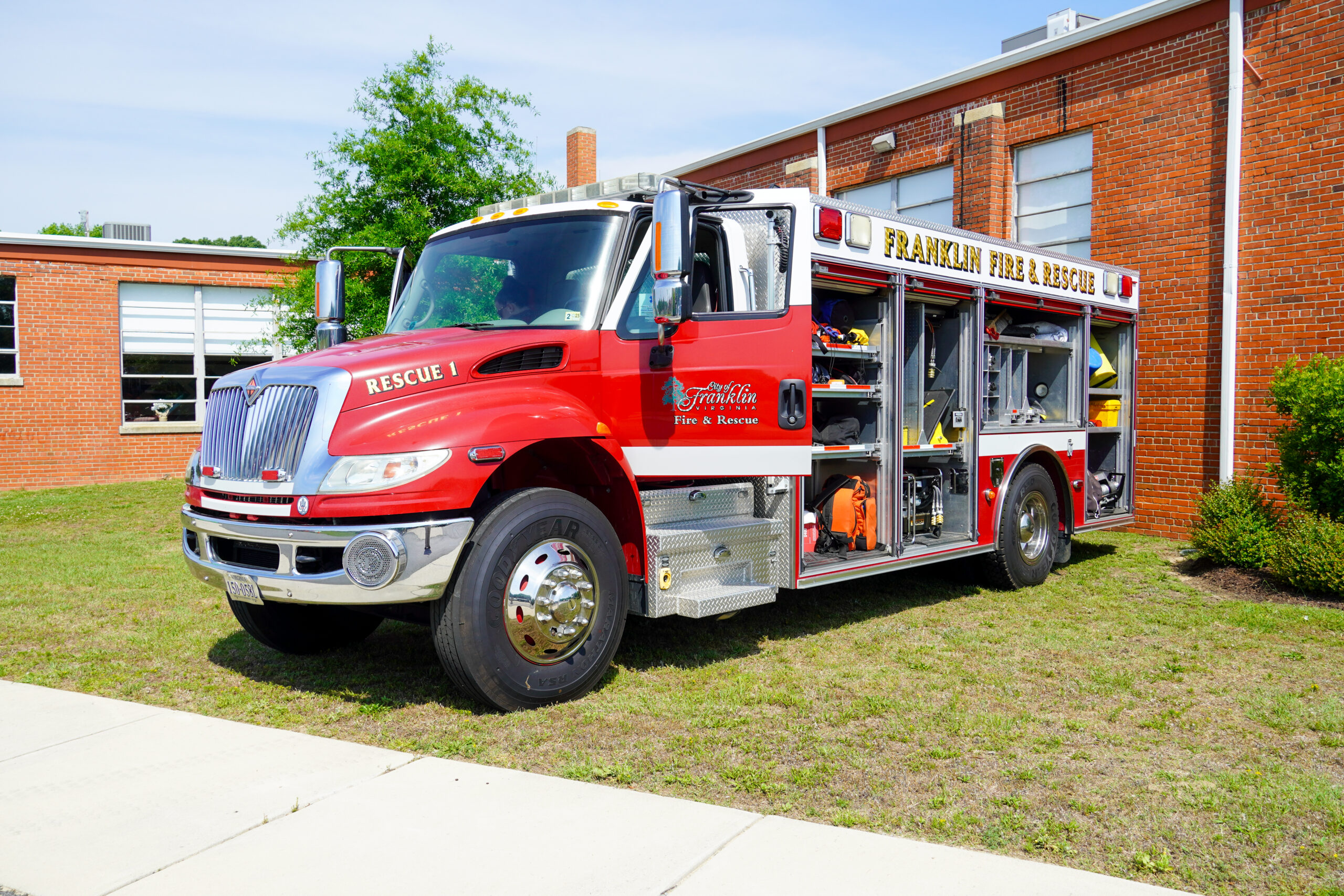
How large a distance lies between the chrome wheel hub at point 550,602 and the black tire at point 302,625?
1372 mm

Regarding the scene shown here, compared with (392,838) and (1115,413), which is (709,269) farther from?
(1115,413)

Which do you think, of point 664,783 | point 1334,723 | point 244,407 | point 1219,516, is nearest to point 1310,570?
point 1219,516

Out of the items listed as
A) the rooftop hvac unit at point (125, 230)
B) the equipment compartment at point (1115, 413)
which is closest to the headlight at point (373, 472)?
the equipment compartment at point (1115, 413)

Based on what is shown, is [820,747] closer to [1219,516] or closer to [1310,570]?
[1310,570]

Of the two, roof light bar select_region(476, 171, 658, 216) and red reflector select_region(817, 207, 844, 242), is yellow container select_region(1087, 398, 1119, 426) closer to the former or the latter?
red reflector select_region(817, 207, 844, 242)

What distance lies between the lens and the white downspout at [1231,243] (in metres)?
10.6

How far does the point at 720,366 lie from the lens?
5891 mm

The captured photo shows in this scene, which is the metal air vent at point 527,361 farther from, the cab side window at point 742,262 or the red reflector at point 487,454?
the cab side window at point 742,262

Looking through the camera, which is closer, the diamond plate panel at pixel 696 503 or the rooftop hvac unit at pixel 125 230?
the diamond plate panel at pixel 696 503

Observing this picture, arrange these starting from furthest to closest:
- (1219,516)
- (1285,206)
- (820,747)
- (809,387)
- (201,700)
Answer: (1285,206) → (1219,516) → (809,387) → (201,700) → (820,747)

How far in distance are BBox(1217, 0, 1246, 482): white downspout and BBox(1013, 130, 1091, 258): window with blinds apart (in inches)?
71.5

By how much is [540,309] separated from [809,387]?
5.51 ft

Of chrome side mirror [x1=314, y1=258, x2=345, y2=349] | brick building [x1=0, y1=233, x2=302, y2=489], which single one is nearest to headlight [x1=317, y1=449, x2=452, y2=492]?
chrome side mirror [x1=314, y1=258, x2=345, y2=349]

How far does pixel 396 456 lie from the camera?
15.4 feet
